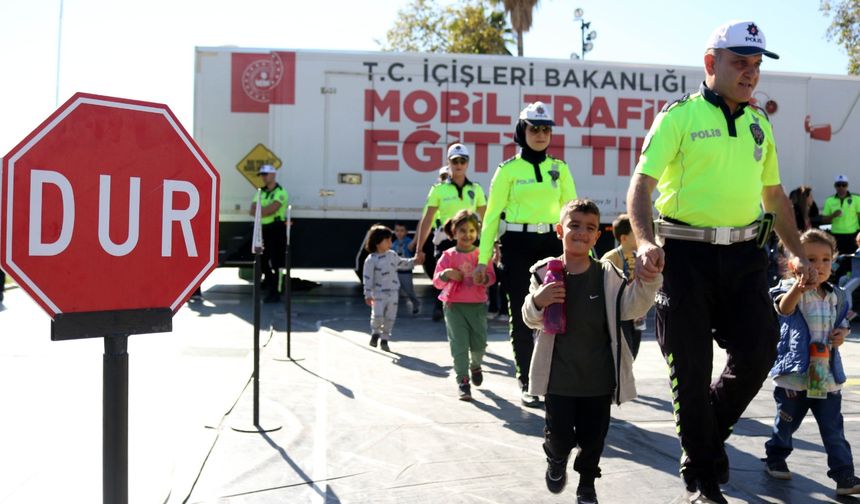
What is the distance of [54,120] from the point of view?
2.14 meters

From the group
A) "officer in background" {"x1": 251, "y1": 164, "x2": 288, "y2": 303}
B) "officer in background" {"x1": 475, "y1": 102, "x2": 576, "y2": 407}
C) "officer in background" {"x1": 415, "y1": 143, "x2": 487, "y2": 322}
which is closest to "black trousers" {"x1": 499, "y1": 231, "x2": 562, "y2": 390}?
"officer in background" {"x1": 475, "y1": 102, "x2": 576, "y2": 407}

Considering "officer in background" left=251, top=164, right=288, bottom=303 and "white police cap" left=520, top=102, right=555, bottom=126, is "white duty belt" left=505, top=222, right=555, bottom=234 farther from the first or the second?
"officer in background" left=251, top=164, right=288, bottom=303

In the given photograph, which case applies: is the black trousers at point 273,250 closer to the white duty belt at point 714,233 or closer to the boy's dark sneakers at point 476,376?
the boy's dark sneakers at point 476,376

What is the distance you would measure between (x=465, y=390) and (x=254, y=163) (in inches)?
302

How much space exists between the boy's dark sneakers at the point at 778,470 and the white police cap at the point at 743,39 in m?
1.95

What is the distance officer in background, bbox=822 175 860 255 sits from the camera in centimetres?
1310

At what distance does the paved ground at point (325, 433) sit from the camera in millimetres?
3979

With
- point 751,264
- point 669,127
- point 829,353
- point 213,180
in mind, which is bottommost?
point 829,353

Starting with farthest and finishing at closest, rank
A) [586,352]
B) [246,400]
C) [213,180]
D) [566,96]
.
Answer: [566,96]
[246,400]
[586,352]
[213,180]

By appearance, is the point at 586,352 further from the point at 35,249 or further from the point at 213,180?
the point at 35,249

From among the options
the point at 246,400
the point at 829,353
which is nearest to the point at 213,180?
the point at 829,353

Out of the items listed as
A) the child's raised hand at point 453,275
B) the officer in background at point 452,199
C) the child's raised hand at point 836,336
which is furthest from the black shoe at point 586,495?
the officer in background at point 452,199

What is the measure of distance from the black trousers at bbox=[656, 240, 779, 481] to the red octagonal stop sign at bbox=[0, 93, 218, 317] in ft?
7.02

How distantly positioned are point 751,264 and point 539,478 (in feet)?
4.67
